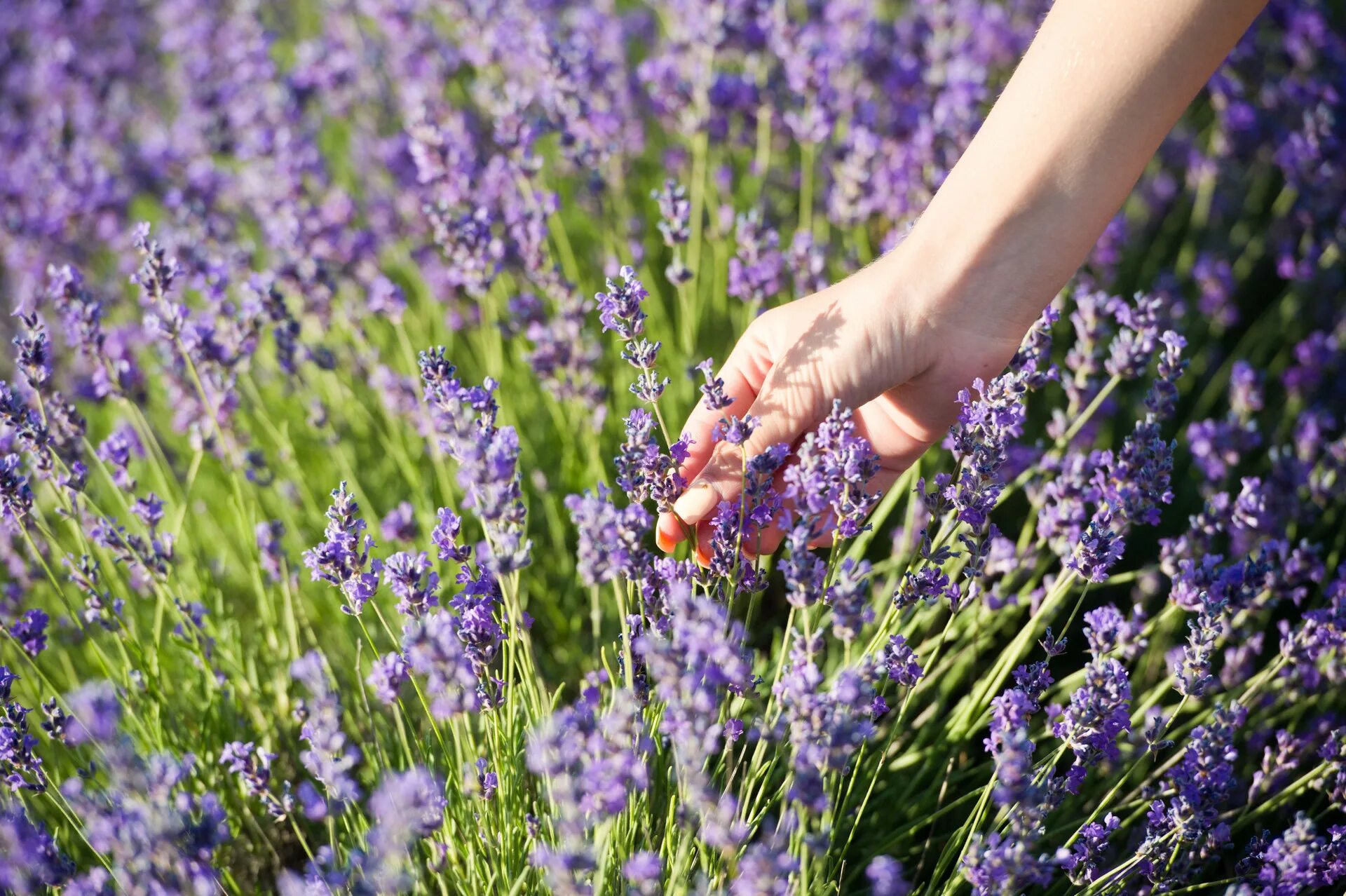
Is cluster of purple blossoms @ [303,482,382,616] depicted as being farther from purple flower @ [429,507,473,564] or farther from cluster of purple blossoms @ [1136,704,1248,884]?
cluster of purple blossoms @ [1136,704,1248,884]

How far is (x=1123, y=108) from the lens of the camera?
1.64m

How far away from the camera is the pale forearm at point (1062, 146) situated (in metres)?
1.61

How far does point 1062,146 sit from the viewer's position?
1.65 meters

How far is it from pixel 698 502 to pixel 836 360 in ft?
1.13

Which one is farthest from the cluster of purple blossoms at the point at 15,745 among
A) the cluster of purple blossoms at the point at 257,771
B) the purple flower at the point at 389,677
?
the purple flower at the point at 389,677

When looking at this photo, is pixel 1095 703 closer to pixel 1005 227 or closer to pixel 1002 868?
pixel 1002 868

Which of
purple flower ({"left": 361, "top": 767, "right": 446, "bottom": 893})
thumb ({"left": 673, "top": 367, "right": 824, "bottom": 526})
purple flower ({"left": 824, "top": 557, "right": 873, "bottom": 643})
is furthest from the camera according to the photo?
thumb ({"left": 673, "top": 367, "right": 824, "bottom": 526})

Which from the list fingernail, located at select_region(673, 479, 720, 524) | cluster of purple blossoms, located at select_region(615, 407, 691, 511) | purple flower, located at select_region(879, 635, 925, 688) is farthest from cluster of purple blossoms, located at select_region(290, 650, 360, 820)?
purple flower, located at select_region(879, 635, 925, 688)

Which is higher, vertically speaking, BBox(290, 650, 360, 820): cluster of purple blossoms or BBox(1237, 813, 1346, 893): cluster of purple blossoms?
BBox(290, 650, 360, 820): cluster of purple blossoms

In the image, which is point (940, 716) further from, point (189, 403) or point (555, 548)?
point (189, 403)

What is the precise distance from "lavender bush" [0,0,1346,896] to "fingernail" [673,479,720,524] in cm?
8

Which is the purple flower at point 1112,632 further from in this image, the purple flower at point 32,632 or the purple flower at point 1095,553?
the purple flower at point 32,632

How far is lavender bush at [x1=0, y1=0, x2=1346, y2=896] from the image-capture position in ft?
4.58

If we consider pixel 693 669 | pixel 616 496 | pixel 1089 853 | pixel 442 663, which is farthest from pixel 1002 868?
pixel 616 496
